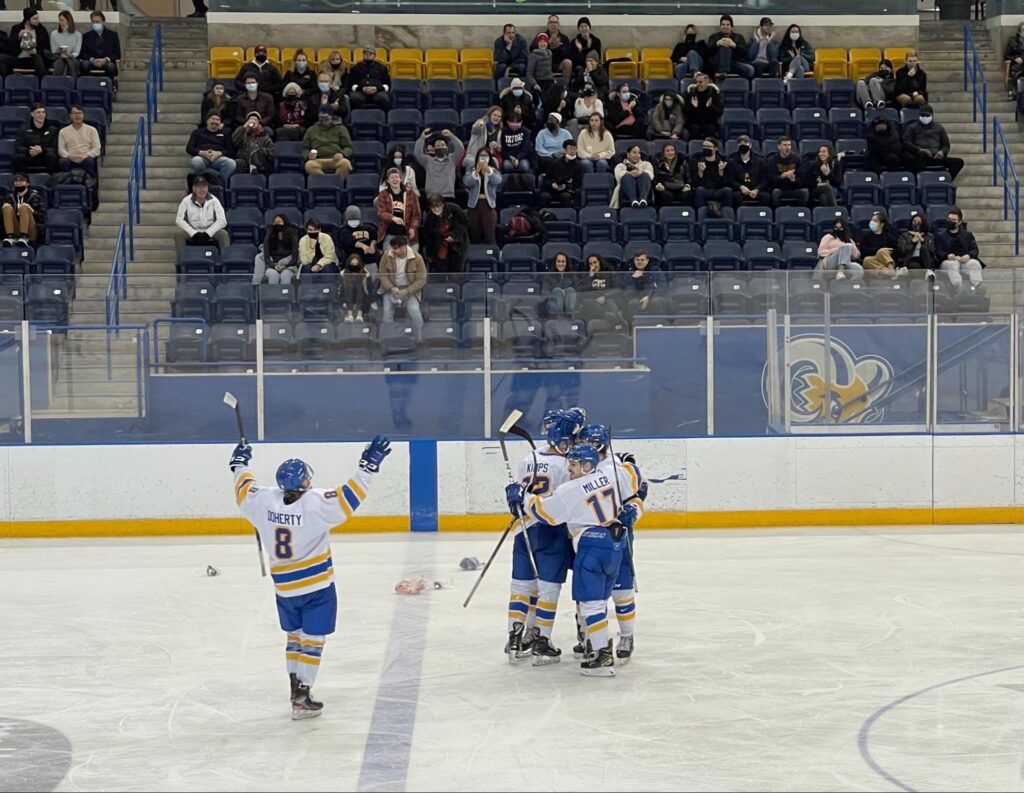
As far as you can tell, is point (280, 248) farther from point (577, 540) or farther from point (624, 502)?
point (577, 540)

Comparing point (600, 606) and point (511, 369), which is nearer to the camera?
point (600, 606)

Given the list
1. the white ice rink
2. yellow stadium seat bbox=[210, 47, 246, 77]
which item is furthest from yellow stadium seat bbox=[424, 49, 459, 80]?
the white ice rink

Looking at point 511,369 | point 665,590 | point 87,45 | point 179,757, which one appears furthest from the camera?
point 87,45

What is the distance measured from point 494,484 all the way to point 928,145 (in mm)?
9042

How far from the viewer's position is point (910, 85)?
67.1 feet

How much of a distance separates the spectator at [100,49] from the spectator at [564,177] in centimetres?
655

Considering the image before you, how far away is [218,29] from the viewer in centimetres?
2191

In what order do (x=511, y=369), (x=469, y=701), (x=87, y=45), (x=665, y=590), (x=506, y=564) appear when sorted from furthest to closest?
(x=87, y=45)
(x=511, y=369)
(x=506, y=564)
(x=665, y=590)
(x=469, y=701)

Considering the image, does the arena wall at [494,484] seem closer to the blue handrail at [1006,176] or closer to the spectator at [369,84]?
the blue handrail at [1006,176]

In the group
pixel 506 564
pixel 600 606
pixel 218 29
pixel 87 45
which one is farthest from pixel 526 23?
pixel 600 606

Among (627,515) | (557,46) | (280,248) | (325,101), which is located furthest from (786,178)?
(627,515)

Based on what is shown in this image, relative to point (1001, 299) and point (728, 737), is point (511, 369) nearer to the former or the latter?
point (1001, 299)

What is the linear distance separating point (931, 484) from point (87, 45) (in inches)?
511

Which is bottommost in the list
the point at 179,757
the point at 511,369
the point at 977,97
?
the point at 179,757
